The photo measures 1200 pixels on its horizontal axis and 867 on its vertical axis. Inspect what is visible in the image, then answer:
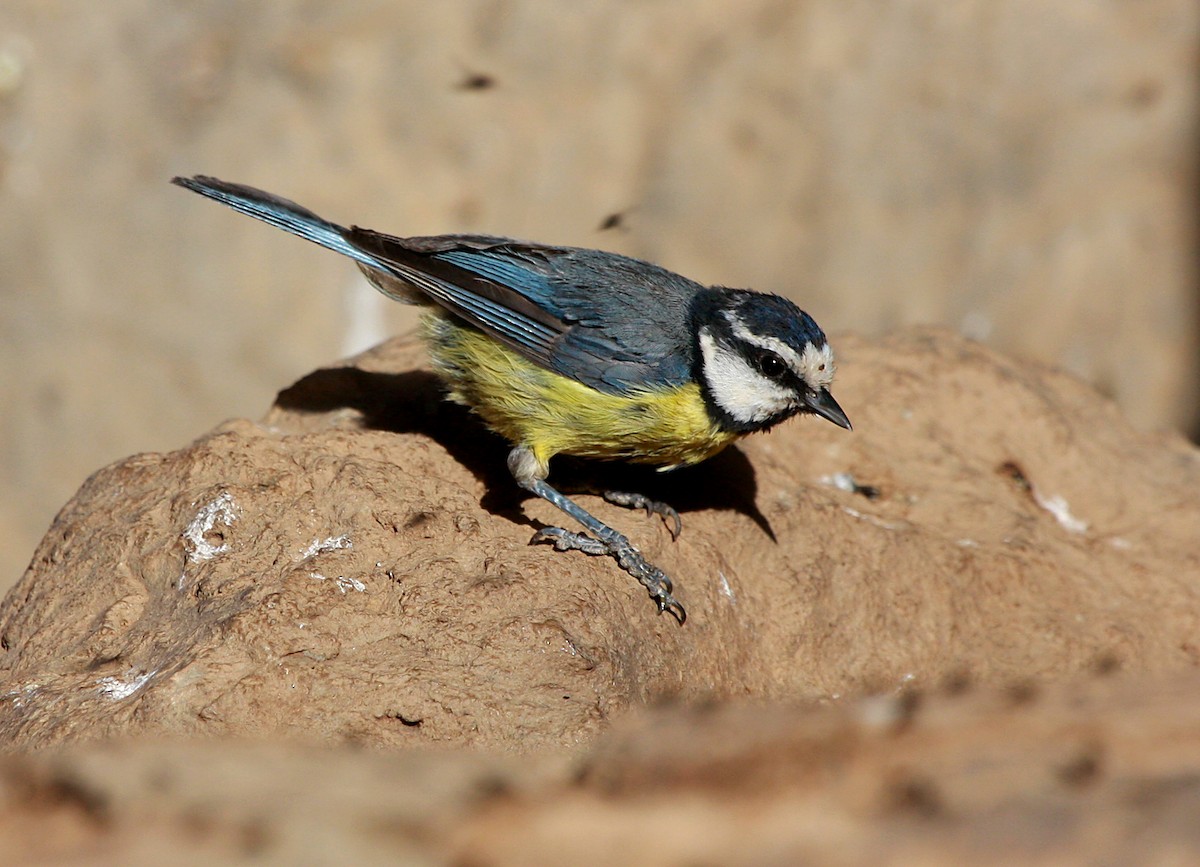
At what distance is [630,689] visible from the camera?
4.20 metres

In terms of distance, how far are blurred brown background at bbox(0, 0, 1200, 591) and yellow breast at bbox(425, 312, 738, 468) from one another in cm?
412

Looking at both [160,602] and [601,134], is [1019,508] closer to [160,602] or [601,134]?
[160,602]

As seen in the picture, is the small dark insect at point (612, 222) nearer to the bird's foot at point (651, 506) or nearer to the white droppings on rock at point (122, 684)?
the bird's foot at point (651, 506)

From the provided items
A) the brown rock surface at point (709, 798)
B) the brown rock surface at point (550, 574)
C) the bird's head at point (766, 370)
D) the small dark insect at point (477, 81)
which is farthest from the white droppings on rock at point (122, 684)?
the small dark insect at point (477, 81)

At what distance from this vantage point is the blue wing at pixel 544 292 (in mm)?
5016

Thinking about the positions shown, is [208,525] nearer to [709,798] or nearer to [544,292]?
[544,292]

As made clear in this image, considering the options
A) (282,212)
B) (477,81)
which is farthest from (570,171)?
(282,212)

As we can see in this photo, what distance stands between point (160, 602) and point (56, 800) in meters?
1.98

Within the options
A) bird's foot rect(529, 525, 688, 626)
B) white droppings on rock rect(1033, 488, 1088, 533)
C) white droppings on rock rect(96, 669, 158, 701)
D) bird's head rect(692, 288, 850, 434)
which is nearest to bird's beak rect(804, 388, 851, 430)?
bird's head rect(692, 288, 850, 434)

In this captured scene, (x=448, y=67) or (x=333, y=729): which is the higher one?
(x=448, y=67)

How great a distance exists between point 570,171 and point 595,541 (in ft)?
16.4

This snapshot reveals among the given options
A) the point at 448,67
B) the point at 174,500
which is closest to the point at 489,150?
the point at 448,67

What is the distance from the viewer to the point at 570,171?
9.19 m

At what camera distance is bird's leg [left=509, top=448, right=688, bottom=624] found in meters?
4.59
